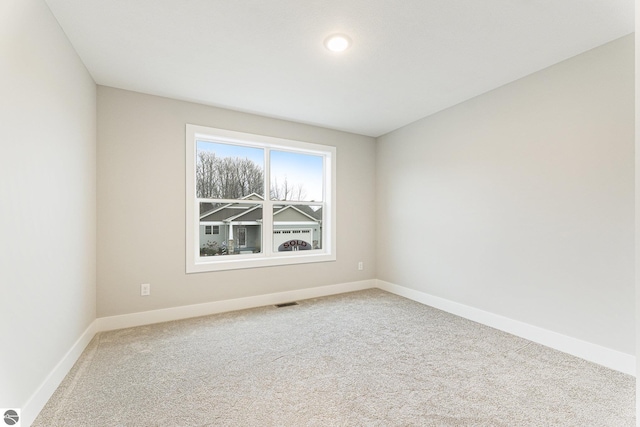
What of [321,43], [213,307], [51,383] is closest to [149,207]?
[213,307]

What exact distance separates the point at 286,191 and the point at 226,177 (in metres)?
0.88

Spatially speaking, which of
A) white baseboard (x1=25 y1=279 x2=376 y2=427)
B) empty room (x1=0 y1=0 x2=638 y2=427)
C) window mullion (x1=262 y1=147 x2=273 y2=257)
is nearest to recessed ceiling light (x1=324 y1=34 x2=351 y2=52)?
empty room (x1=0 y1=0 x2=638 y2=427)

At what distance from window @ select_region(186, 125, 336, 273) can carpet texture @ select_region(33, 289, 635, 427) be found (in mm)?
1053

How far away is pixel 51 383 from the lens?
1838mm

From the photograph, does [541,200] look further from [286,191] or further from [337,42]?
[286,191]

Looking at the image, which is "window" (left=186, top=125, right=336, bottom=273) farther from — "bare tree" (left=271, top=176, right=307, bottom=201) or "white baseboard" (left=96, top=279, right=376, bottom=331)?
"white baseboard" (left=96, top=279, right=376, bottom=331)

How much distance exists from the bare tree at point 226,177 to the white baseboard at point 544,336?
277cm

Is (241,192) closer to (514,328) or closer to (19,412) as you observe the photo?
(19,412)

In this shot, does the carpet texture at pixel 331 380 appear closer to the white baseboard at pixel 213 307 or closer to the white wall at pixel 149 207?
the white baseboard at pixel 213 307

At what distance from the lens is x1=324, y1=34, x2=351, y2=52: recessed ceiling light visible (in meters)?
2.18

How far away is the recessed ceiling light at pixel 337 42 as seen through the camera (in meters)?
2.18

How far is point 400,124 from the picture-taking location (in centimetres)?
416

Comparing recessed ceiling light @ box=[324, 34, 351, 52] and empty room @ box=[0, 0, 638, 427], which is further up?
recessed ceiling light @ box=[324, 34, 351, 52]

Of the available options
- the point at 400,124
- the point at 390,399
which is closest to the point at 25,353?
the point at 390,399
